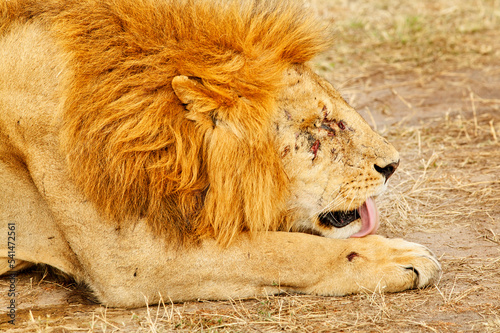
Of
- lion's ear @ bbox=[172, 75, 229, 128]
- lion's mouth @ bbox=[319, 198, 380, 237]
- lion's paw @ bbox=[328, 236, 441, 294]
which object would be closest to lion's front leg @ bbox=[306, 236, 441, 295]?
lion's paw @ bbox=[328, 236, 441, 294]

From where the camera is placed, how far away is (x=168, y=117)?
2.96 m

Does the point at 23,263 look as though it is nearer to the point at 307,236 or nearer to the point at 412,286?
the point at 307,236

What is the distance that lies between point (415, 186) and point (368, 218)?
3.88ft

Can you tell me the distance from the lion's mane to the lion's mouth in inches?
12.9

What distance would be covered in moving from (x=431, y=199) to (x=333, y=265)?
1517 mm

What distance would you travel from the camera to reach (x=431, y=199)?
439 cm

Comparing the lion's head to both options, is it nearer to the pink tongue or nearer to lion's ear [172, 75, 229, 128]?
lion's ear [172, 75, 229, 128]

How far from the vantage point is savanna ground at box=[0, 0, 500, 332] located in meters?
2.91

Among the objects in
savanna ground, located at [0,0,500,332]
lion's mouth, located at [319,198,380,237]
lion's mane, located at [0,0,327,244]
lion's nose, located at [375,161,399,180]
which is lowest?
savanna ground, located at [0,0,500,332]

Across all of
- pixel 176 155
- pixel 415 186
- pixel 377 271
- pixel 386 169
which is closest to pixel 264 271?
pixel 377 271

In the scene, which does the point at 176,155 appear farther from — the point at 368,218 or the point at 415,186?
the point at 415,186

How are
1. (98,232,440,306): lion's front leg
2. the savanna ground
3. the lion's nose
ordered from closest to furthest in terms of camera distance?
the savanna ground
(98,232,440,306): lion's front leg
the lion's nose

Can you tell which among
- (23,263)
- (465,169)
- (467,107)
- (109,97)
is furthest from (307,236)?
(467,107)

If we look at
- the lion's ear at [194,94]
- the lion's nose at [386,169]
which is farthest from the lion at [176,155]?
the lion's nose at [386,169]
